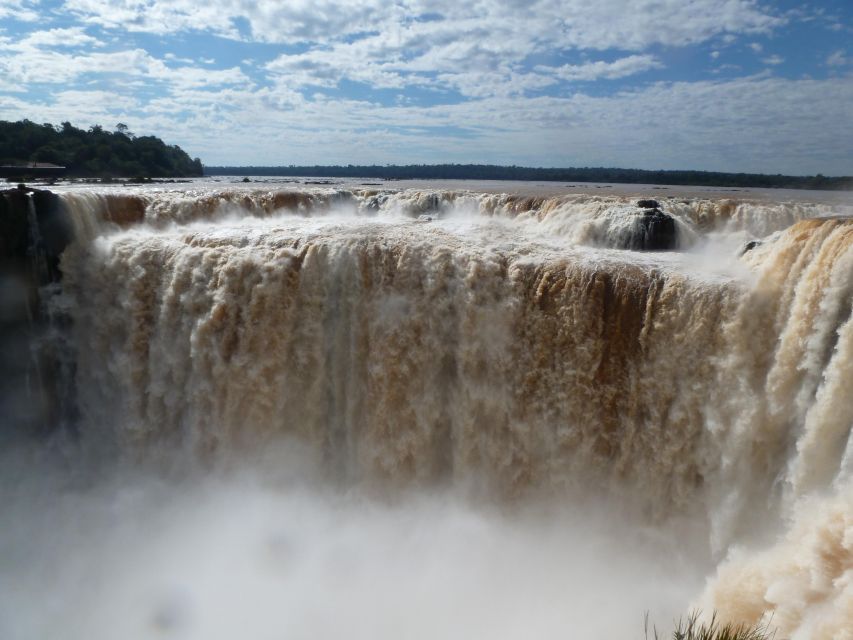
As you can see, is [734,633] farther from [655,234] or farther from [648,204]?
[648,204]

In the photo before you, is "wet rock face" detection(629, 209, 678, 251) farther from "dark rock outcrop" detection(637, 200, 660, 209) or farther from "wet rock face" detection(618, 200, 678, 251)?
"dark rock outcrop" detection(637, 200, 660, 209)

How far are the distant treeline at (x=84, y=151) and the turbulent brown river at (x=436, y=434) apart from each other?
86.8 feet

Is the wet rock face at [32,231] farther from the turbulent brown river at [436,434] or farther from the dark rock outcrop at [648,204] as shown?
the dark rock outcrop at [648,204]

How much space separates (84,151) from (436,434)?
3489 cm

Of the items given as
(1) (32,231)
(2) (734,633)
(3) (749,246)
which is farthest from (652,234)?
(1) (32,231)

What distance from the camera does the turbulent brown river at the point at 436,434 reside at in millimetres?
Result: 7457

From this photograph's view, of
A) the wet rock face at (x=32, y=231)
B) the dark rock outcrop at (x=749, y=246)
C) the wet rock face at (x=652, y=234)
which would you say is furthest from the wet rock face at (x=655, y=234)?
the wet rock face at (x=32, y=231)

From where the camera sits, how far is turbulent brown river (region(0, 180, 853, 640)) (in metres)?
7.46

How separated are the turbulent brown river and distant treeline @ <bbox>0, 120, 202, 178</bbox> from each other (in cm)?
2647

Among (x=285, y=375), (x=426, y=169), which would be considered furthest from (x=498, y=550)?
(x=426, y=169)

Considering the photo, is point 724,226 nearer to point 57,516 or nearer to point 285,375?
point 285,375

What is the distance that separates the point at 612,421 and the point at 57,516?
30.3ft

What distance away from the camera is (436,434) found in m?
10.1

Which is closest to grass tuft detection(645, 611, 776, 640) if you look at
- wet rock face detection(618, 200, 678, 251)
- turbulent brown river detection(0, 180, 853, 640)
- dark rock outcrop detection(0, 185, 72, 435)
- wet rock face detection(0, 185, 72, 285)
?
turbulent brown river detection(0, 180, 853, 640)
